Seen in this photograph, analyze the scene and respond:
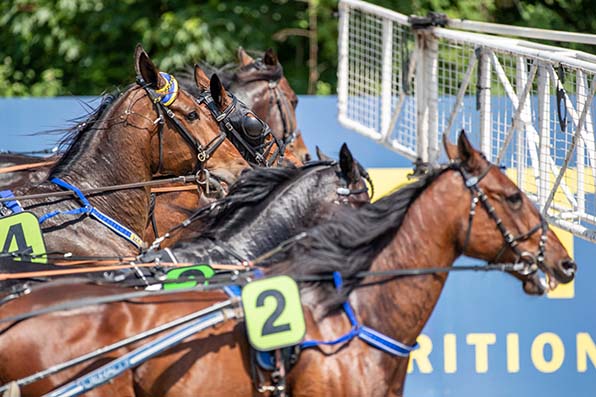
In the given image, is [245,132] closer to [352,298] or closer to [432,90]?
[432,90]

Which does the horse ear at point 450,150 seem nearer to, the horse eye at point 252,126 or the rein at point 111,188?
the rein at point 111,188

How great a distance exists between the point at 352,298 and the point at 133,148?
2.12 meters

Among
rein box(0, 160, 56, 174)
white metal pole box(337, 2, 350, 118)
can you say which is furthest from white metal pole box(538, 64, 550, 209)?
rein box(0, 160, 56, 174)

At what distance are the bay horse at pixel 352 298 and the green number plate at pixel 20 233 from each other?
100cm

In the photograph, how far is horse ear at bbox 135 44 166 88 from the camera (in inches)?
251

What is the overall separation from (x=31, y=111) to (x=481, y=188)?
5808 mm

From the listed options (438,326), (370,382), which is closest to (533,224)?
(370,382)

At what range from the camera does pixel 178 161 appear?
6.49 m

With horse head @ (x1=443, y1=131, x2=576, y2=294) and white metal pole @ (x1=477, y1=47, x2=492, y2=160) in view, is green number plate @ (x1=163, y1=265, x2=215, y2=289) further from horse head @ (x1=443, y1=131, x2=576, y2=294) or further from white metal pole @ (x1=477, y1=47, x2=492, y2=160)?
white metal pole @ (x1=477, y1=47, x2=492, y2=160)

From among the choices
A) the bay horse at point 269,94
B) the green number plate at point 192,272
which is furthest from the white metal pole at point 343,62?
the green number plate at point 192,272

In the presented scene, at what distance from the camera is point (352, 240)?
4824 millimetres

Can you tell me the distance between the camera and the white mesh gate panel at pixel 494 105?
6504 millimetres

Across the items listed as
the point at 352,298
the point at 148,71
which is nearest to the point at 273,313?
the point at 352,298

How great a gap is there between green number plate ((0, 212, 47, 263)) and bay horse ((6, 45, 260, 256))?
1.82 feet
